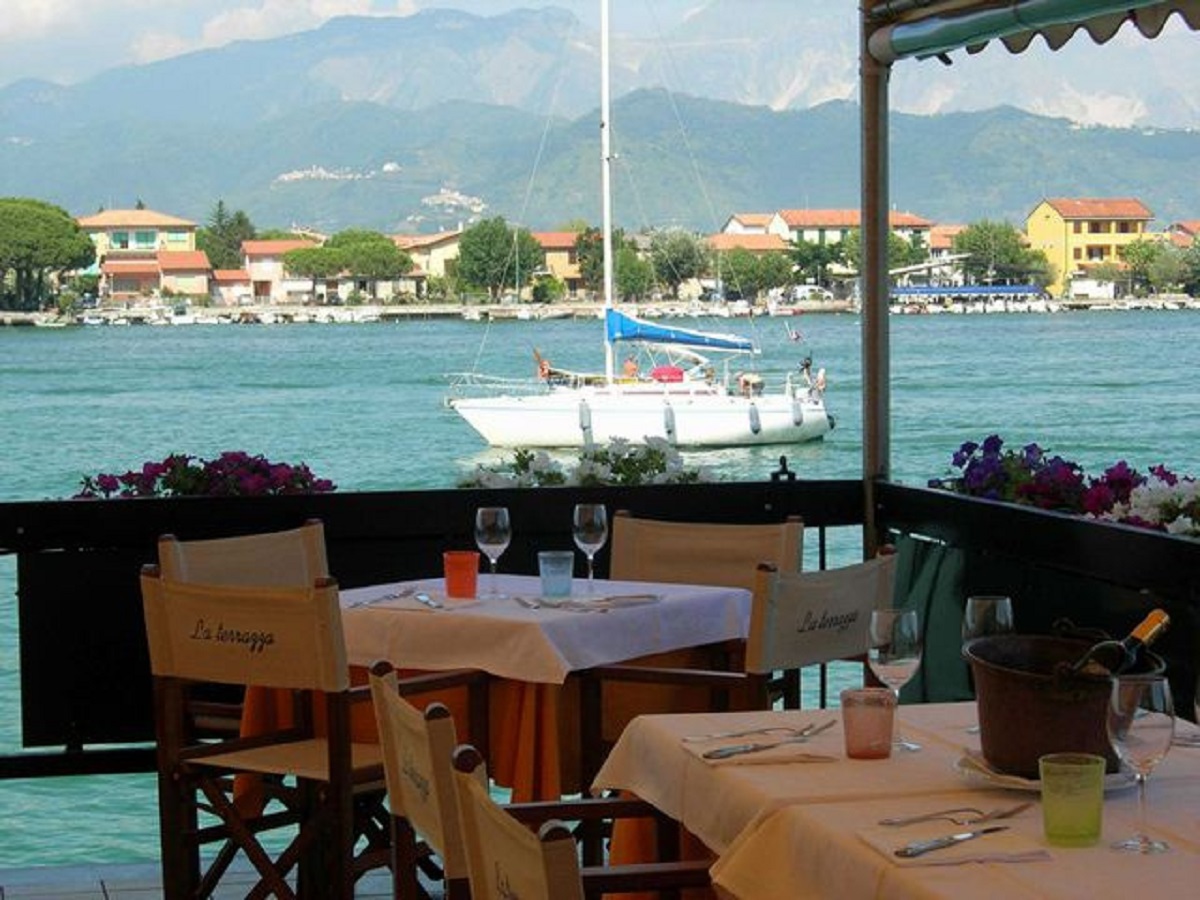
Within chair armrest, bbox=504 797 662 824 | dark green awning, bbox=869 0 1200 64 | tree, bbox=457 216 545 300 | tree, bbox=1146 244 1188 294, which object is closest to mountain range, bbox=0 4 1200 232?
tree, bbox=1146 244 1188 294

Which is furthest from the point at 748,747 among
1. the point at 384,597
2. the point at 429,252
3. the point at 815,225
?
the point at 429,252

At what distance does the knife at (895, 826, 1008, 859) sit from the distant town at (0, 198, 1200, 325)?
3522 centimetres

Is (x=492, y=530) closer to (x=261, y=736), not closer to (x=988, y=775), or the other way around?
(x=261, y=736)

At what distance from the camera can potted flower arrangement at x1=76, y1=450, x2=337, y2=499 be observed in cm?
586

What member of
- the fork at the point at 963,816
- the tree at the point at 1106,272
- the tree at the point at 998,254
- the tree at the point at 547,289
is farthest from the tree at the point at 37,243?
the fork at the point at 963,816

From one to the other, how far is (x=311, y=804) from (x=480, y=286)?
6826cm

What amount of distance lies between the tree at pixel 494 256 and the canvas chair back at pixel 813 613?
61.0 metres

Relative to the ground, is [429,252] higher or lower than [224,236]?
lower

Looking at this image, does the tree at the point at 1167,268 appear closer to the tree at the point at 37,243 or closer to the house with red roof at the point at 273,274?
the house with red roof at the point at 273,274

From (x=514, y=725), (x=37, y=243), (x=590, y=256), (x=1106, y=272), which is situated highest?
(x=37, y=243)

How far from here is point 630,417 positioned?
124ft

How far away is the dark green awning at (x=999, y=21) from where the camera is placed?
4.35m

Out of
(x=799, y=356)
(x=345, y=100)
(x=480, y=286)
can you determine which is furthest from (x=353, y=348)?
(x=345, y=100)

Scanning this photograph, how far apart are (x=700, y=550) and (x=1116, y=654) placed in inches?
106
